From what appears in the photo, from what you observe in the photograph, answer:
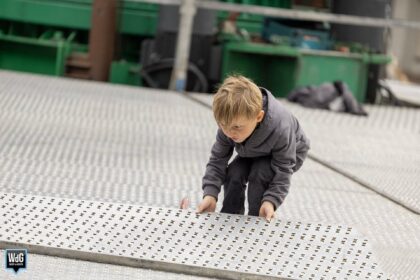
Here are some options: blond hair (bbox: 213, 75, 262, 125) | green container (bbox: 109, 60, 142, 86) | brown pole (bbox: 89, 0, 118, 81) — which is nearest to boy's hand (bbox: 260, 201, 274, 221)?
blond hair (bbox: 213, 75, 262, 125)

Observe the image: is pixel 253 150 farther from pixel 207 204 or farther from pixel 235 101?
pixel 235 101

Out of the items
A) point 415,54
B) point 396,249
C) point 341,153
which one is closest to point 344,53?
point 341,153

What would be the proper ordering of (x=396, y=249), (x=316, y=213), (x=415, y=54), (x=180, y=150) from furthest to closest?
(x=415, y=54) < (x=180, y=150) < (x=316, y=213) < (x=396, y=249)

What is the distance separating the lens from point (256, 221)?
4629mm

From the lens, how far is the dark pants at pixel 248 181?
477 cm

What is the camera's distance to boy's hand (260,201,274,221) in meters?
4.63

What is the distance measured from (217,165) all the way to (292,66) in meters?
5.39

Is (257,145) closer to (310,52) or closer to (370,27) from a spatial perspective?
(310,52)

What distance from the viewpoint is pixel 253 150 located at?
15.4 feet

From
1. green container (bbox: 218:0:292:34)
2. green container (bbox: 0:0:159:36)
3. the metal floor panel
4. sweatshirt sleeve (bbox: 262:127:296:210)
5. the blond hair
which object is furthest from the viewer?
green container (bbox: 218:0:292:34)

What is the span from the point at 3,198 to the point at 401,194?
248cm

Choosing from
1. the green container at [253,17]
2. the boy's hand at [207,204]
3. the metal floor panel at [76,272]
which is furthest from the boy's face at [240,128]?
the green container at [253,17]

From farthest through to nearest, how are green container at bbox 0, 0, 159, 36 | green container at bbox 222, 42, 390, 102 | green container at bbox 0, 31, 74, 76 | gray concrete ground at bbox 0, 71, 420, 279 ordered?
green container at bbox 0, 0, 159, 36, green container at bbox 0, 31, 74, 76, green container at bbox 222, 42, 390, 102, gray concrete ground at bbox 0, 71, 420, 279

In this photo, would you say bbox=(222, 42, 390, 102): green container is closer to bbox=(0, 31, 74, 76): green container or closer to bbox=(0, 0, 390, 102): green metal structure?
bbox=(0, 0, 390, 102): green metal structure
